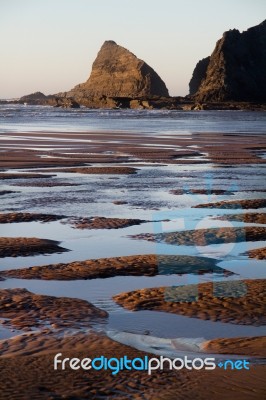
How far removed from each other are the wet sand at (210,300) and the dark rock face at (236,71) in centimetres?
14163

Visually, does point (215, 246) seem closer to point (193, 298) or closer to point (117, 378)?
point (193, 298)

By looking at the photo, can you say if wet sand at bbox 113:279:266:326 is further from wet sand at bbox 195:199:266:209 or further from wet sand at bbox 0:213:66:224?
wet sand at bbox 195:199:266:209

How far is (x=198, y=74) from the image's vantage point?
179625 mm

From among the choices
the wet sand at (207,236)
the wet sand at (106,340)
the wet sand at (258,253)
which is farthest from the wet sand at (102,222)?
the wet sand at (258,253)

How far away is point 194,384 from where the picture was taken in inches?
191

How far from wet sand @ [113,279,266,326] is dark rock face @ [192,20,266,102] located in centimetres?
14163

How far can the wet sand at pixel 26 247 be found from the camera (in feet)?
30.1

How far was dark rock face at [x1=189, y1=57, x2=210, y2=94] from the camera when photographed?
17625cm

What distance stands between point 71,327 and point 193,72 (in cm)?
18104

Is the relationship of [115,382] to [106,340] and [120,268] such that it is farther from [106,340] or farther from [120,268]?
[120,268]

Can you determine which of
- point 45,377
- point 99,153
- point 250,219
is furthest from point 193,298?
point 99,153

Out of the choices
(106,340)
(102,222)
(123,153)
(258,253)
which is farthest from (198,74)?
(106,340)

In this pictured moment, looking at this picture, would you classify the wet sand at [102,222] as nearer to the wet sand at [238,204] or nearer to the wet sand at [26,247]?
the wet sand at [26,247]

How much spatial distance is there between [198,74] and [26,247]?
174m
